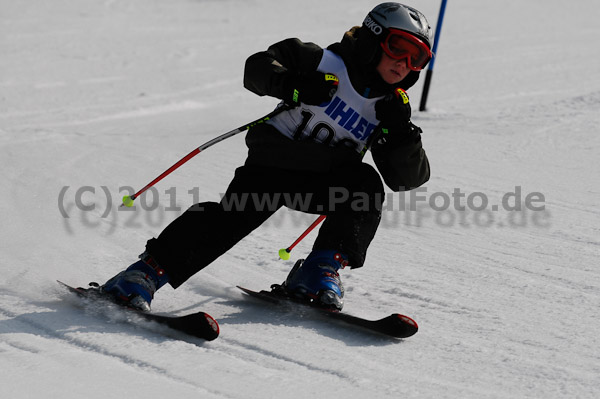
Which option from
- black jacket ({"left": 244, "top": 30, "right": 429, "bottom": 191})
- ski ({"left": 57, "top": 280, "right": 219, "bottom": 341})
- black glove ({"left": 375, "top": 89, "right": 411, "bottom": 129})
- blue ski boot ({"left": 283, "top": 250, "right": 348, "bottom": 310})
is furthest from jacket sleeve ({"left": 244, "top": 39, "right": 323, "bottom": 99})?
ski ({"left": 57, "top": 280, "right": 219, "bottom": 341})

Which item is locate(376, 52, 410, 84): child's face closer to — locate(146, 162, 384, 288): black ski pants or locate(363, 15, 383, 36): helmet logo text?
locate(363, 15, 383, 36): helmet logo text

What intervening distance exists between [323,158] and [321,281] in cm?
52

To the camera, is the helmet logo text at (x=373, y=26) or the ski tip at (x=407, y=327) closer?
the ski tip at (x=407, y=327)

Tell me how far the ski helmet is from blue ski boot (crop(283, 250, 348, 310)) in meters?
0.79

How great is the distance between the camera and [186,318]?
269cm

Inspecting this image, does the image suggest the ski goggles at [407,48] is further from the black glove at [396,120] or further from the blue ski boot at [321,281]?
the blue ski boot at [321,281]

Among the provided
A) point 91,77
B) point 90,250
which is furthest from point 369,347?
point 91,77

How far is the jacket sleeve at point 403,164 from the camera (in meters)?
3.11

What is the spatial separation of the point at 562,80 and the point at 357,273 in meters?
6.88

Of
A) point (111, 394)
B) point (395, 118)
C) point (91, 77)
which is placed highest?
point (91, 77)

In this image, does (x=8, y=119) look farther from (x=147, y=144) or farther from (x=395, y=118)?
(x=395, y=118)

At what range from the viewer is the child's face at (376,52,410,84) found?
10.3 ft

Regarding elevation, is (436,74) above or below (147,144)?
above

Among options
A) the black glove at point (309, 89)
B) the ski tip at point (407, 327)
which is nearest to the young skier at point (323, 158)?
the black glove at point (309, 89)
